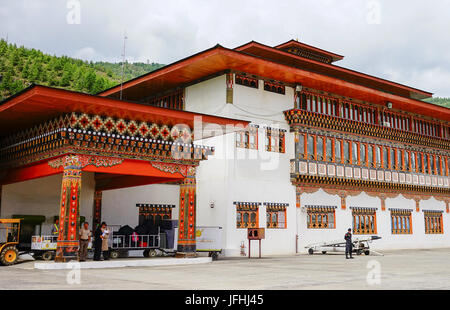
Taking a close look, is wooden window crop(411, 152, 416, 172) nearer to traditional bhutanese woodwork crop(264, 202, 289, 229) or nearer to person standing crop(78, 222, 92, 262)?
traditional bhutanese woodwork crop(264, 202, 289, 229)

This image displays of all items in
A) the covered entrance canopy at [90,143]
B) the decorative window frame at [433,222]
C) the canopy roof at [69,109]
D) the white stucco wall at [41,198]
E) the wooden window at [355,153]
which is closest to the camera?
the canopy roof at [69,109]

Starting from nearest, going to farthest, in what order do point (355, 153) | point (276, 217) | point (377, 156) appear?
1. point (276, 217)
2. point (355, 153)
3. point (377, 156)

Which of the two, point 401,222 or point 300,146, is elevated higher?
point 300,146

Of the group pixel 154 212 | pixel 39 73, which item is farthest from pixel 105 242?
pixel 39 73

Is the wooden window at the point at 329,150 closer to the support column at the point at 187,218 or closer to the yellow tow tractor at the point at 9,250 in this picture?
the support column at the point at 187,218

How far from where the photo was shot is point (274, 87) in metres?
25.1

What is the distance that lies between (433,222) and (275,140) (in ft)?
52.4

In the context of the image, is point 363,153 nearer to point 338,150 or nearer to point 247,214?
point 338,150

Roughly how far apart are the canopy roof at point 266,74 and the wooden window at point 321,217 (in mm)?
6661

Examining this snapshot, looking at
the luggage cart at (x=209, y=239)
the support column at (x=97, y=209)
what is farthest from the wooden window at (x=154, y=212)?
the luggage cart at (x=209, y=239)

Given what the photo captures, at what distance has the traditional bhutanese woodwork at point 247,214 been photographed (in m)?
22.8
